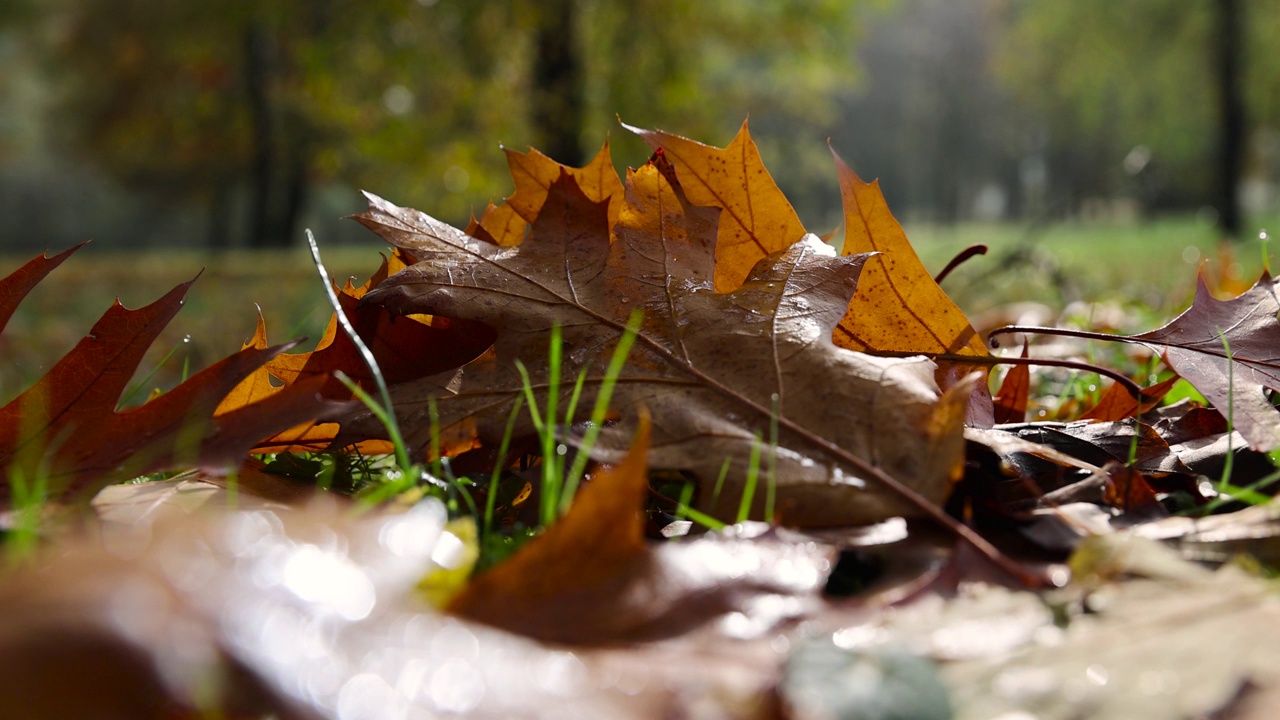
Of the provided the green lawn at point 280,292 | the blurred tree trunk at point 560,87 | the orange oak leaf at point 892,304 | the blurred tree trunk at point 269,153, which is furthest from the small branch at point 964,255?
the blurred tree trunk at point 269,153

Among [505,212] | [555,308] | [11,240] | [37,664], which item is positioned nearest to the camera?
[37,664]

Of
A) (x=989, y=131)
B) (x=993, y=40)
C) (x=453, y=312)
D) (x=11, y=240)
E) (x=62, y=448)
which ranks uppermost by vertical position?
(x=453, y=312)

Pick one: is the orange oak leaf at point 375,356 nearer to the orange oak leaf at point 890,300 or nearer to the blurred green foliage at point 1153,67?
the orange oak leaf at point 890,300

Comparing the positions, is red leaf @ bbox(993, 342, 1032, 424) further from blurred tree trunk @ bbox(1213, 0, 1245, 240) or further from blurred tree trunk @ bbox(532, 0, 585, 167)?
blurred tree trunk @ bbox(1213, 0, 1245, 240)

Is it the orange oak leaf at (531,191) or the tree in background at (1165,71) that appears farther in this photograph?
the tree in background at (1165,71)

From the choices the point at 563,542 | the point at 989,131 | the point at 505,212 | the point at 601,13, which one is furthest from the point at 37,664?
the point at 989,131

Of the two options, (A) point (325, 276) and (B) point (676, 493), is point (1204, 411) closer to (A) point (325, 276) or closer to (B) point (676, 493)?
(B) point (676, 493)

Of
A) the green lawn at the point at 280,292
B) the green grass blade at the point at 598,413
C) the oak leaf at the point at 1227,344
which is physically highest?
the oak leaf at the point at 1227,344
